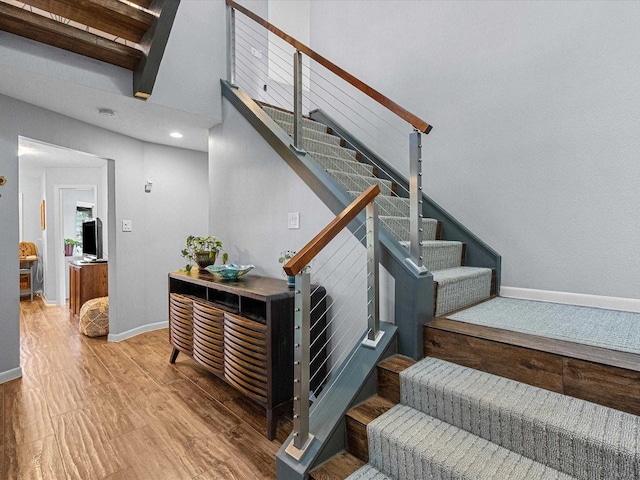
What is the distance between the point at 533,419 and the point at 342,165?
2.26 metres

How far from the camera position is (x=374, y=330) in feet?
5.94

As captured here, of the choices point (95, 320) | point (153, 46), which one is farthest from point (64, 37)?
point (95, 320)

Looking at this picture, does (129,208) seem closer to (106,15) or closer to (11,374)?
(11,374)

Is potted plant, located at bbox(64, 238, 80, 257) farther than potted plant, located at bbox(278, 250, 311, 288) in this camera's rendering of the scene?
Yes

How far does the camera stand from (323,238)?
1469 mm

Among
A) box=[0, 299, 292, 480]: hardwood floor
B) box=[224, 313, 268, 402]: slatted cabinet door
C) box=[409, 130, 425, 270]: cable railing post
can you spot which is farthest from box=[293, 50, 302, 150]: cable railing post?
box=[0, 299, 292, 480]: hardwood floor

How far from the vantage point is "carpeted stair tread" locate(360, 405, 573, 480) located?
1199 millimetres

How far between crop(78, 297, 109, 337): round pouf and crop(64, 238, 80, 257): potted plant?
2509mm

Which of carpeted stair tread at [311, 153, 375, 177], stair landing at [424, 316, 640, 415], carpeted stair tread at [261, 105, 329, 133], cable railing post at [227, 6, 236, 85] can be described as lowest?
stair landing at [424, 316, 640, 415]

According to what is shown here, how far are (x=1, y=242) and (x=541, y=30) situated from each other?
438cm

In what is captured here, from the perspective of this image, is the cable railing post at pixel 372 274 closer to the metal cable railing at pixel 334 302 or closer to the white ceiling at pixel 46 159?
the metal cable railing at pixel 334 302

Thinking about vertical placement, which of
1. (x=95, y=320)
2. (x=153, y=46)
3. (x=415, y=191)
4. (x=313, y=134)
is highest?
(x=153, y=46)

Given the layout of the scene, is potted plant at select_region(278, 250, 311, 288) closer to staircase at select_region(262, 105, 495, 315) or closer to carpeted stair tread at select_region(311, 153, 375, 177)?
staircase at select_region(262, 105, 495, 315)

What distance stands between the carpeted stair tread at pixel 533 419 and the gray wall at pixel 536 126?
1.28 m
